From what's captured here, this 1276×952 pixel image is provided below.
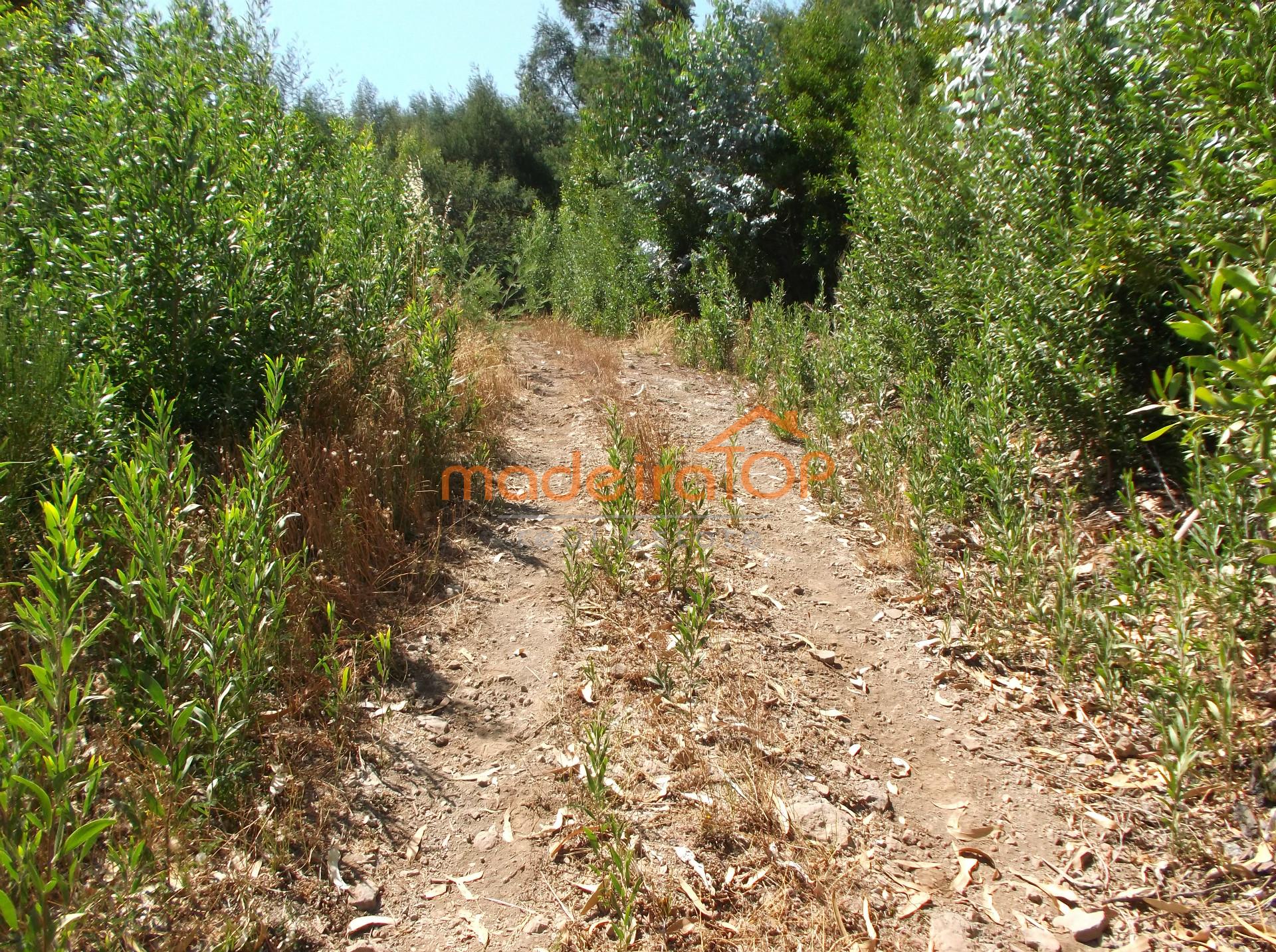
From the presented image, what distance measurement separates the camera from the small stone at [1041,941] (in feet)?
6.73

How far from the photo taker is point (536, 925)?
2137 millimetres

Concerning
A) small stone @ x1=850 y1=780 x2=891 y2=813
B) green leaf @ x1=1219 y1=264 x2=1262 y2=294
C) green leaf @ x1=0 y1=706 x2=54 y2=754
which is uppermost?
green leaf @ x1=1219 y1=264 x2=1262 y2=294

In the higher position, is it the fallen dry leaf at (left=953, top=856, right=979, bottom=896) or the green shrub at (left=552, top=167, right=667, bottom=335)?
the green shrub at (left=552, top=167, right=667, bottom=335)

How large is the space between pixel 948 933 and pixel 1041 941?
23 centimetres

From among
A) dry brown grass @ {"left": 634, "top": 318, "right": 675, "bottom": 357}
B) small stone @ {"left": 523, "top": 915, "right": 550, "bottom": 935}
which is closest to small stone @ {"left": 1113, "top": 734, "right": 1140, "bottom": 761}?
small stone @ {"left": 523, "top": 915, "right": 550, "bottom": 935}

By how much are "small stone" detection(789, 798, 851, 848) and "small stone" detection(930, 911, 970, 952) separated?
33cm

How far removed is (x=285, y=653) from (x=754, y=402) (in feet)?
15.1

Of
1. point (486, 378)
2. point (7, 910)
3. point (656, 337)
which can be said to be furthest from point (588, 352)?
point (7, 910)

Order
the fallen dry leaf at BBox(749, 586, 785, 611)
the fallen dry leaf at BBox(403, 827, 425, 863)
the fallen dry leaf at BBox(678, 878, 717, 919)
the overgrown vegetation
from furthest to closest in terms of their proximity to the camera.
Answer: the fallen dry leaf at BBox(749, 586, 785, 611)
the fallen dry leaf at BBox(403, 827, 425, 863)
the fallen dry leaf at BBox(678, 878, 717, 919)
the overgrown vegetation

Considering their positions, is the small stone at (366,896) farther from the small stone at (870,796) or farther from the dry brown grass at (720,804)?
the small stone at (870,796)

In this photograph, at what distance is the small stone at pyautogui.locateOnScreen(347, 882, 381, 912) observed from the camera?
2182 mm

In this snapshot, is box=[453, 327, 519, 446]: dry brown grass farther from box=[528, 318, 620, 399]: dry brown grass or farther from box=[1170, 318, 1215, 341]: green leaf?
box=[1170, 318, 1215, 341]: green leaf

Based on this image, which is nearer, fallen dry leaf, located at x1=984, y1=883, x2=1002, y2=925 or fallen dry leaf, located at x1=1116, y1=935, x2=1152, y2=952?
fallen dry leaf, located at x1=1116, y1=935, x2=1152, y2=952

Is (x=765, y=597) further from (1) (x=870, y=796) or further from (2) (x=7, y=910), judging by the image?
(2) (x=7, y=910)
